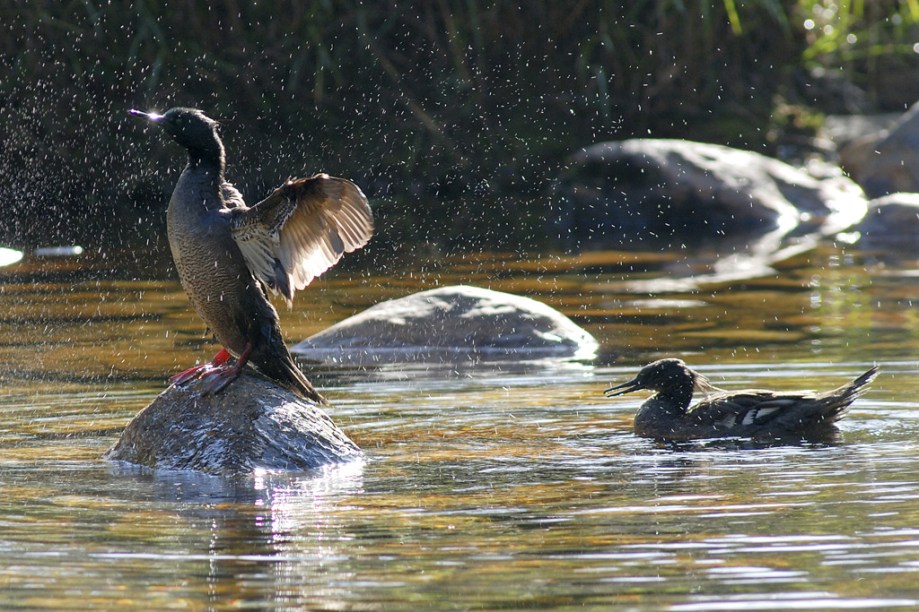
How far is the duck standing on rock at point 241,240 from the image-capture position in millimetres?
6055

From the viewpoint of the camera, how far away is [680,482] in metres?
5.71

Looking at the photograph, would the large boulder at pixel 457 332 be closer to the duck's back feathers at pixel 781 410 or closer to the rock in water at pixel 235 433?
the duck's back feathers at pixel 781 410

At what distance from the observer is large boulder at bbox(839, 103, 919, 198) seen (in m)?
17.2

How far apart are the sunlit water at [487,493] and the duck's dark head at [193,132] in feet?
4.14

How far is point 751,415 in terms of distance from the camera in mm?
6875

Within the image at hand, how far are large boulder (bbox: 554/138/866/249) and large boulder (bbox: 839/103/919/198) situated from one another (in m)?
1.11

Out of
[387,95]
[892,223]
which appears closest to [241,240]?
[892,223]

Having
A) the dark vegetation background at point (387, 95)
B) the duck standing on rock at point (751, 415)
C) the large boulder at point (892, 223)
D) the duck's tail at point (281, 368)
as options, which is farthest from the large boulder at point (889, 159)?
the duck's tail at point (281, 368)

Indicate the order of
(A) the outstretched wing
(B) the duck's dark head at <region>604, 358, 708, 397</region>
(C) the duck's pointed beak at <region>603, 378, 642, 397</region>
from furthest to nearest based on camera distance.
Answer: (C) the duck's pointed beak at <region>603, 378, 642, 397</region> < (B) the duck's dark head at <region>604, 358, 708, 397</region> < (A) the outstretched wing

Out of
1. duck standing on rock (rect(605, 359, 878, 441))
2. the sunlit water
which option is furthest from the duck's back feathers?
the sunlit water

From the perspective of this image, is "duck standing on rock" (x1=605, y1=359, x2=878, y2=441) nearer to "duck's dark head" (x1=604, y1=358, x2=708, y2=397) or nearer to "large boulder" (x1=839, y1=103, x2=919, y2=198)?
"duck's dark head" (x1=604, y1=358, x2=708, y2=397)

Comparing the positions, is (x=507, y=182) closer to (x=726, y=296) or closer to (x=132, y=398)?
(x=726, y=296)

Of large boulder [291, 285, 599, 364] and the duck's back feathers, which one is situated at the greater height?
large boulder [291, 285, 599, 364]

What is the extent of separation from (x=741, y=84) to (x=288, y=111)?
5607 millimetres
